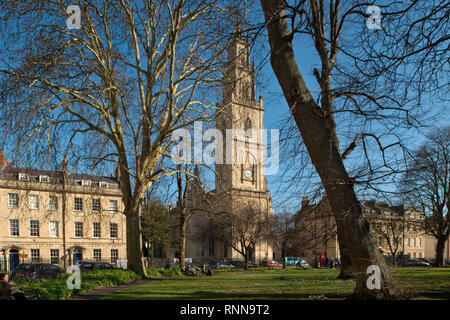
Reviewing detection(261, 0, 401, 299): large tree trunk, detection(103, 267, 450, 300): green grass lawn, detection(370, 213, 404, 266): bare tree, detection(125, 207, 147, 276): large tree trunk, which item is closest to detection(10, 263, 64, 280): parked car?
detection(125, 207, 147, 276): large tree trunk

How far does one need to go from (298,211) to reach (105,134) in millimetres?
11742

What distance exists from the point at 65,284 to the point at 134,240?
653cm

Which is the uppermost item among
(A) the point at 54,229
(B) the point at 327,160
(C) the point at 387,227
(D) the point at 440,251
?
(B) the point at 327,160

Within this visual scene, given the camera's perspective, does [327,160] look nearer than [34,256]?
Yes

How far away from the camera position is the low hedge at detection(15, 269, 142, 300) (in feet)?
35.2

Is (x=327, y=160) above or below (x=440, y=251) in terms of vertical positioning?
above

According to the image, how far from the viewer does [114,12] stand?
18297mm

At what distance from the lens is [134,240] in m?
19.1

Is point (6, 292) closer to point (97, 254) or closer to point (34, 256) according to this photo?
point (34, 256)

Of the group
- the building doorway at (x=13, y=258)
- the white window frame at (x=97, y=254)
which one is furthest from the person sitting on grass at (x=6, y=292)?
the white window frame at (x=97, y=254)

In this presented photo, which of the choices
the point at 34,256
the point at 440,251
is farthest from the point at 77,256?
the point at 440,251

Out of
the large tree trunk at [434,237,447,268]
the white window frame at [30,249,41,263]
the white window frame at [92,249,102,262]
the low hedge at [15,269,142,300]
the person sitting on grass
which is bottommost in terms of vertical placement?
the white window frame at [92,249,102,262]

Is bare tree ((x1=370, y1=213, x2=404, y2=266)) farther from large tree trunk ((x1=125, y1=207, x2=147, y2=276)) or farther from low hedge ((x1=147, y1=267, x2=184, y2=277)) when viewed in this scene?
low hedge ((x1=147, y1=267, x2=184, y2=277))

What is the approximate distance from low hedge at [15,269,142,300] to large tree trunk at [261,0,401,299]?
7.74 meters
